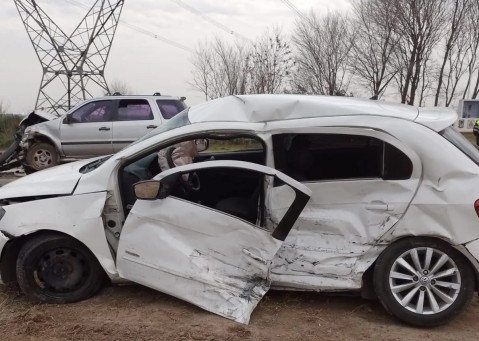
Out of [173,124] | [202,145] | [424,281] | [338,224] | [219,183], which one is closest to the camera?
[424,281]

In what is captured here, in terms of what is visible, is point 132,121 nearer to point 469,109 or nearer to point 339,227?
point 339,227

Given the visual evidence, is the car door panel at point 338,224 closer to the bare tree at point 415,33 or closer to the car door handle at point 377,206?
the car door handle at point 377,206

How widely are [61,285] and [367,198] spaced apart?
8.13 feet

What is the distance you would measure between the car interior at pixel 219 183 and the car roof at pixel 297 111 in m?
0.18

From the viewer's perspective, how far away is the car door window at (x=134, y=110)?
453 inches

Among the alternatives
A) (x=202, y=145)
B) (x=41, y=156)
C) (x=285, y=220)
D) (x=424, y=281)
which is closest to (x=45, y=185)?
(x=202, y=145)

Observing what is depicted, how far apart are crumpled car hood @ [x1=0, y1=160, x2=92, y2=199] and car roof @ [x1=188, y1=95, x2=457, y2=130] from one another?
3.62 ft

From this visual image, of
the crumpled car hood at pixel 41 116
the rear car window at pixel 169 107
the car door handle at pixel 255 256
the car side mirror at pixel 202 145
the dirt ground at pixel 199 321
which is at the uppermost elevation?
the rear car window at pixel 169 107

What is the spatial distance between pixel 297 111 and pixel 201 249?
130 centimetres

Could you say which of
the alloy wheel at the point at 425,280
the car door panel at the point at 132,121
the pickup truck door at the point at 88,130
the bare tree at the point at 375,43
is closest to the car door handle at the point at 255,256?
the alloy wheel at the point at 425,280

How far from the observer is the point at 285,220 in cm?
369

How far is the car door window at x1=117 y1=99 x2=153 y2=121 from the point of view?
1151 cm

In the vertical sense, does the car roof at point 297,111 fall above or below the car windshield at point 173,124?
above

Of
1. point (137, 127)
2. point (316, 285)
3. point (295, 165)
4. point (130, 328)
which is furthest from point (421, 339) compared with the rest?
point (137, 127)
